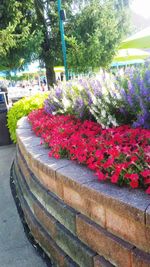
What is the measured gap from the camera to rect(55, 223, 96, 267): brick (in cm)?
223

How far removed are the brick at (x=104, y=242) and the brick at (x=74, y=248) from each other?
48mm

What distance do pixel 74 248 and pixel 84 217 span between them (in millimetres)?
316

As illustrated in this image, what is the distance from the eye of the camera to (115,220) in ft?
6.33

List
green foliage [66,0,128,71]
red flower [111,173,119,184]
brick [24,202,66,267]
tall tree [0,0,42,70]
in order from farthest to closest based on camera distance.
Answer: green foliage [66,0,128,71]
tall tree [0,0,42,70]
brick [24,202,66,267]
red flower [111,173,119,184]

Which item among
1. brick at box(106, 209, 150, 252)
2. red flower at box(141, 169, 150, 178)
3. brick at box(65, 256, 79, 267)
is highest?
red flower at box(141, 169, 150, 178)

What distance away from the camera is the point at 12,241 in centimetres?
330

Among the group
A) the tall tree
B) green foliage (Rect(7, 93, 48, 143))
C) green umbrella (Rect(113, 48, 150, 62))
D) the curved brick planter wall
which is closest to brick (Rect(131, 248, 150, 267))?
the curved brick planter wall

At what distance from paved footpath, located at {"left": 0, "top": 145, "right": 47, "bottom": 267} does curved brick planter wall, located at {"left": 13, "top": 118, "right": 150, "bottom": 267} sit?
0.48ft

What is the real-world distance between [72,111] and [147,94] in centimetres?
145

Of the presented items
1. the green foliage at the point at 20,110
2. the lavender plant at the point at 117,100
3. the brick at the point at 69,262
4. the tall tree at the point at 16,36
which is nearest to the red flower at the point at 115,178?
the brick at the point at 69,262

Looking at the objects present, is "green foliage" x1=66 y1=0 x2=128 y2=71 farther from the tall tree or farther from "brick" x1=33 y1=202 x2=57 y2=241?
"brick" x1=33 y1=202 x2=57 y2=241

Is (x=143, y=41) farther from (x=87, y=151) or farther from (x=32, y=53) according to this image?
(x=87, y=151)

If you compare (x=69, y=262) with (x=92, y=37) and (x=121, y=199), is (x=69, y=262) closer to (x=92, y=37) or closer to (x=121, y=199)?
(x=121, y=199)

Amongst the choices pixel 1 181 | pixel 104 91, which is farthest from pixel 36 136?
pixel 1 181
